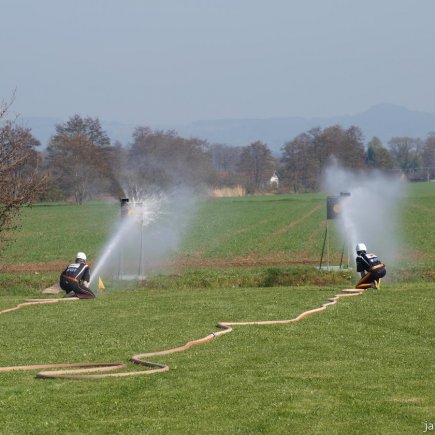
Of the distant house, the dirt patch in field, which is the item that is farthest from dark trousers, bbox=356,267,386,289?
the distant house

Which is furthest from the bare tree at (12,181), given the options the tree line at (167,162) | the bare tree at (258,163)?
the bare tree at (258,163)

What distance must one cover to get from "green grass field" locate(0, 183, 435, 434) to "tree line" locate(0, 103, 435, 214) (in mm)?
8200

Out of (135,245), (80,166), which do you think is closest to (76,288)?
(135,245)

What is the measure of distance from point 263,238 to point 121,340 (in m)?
32.1

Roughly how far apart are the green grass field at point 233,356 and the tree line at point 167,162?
820 centimetres

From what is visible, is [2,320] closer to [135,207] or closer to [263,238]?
[135,207]

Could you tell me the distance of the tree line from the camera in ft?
340

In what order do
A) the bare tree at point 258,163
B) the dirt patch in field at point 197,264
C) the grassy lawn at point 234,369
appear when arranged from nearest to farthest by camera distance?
the grassy lawn at point 234,369 → the dirt patch in field at point 197,264 → the bare tree at point 258,163

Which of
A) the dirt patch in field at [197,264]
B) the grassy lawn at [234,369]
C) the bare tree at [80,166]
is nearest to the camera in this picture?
the grassy lawn at [234,369]

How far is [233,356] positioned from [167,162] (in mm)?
106415

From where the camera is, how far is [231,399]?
1116 centimetres

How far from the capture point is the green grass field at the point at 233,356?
405 inches

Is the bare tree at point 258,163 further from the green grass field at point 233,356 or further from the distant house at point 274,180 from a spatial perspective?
the green grass field at point 233,356

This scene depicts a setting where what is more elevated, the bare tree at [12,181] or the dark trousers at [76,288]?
the bare tree at [12,181]
